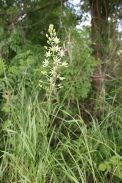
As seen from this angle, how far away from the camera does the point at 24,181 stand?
78.5 inches

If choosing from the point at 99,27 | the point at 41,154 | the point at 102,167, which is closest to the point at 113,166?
the point at 102,167

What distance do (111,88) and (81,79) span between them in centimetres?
62

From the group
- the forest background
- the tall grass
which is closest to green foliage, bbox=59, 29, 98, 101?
the forest background

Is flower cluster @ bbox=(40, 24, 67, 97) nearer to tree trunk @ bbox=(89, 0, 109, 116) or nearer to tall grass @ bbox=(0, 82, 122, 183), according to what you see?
tall grass @ bbox=(0, 82, 122, 183)

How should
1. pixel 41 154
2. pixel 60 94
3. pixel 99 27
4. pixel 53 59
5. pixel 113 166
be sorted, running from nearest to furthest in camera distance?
pixel 53 59
pixel 41 154
pixel 113 166
pixel 60 94
pixel 99 27

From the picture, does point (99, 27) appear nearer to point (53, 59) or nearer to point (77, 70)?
point (77, 70)

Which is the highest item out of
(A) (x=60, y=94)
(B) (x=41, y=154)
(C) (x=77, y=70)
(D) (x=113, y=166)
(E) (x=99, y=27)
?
(E) (x=99, y=27)

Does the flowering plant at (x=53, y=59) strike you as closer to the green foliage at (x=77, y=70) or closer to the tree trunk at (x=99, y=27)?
the green foliage at (x=77, y=70)

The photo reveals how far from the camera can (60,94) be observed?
9.78 feet

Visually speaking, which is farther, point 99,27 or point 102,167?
point 99,27

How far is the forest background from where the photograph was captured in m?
2.11

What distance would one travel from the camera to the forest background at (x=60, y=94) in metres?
2.11

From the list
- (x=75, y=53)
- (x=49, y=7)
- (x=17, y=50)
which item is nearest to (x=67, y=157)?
(x=75, y=53)

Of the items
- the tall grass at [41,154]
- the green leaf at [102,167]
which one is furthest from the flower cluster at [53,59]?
the green leaf at [102,167]
